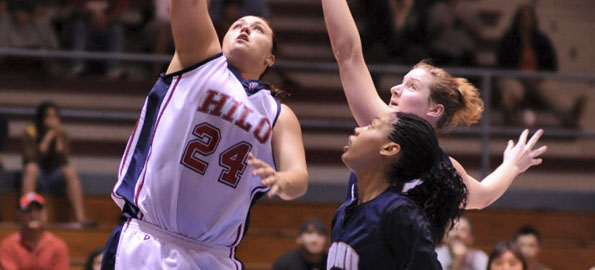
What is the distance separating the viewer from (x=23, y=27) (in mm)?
9648

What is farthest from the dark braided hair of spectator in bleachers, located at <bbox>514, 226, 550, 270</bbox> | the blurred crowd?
the blurred crowd

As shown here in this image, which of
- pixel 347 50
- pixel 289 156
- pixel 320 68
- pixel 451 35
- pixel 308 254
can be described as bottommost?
pixel 308 254

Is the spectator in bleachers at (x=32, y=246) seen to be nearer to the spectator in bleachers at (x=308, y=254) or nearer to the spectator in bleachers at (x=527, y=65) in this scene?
the spectator in bleachers at (x=308, y=254)

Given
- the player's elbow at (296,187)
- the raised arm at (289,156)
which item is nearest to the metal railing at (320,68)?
the raised arm at (289,156)

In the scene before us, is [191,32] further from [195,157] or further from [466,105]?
[466,105]

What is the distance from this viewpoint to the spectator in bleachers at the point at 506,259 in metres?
6.92

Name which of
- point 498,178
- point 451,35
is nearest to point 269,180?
point 498,178

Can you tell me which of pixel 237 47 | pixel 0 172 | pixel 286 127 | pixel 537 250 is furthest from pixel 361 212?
pixel 0 172

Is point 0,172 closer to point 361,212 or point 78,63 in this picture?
point 78,63

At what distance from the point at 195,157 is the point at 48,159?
5.08m

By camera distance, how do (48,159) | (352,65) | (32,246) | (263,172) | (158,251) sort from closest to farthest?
(263,172) → (158,251) → (352,65) → (32,246) → (48,159)

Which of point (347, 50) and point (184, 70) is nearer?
point (184, 70)

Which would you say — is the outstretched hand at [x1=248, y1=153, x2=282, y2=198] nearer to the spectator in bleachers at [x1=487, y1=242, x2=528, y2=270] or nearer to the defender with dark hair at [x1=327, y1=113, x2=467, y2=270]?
the defender with dark hair at [x1=327, y1=113, x2=467, y2=270]

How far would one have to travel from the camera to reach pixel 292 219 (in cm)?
A: 891
